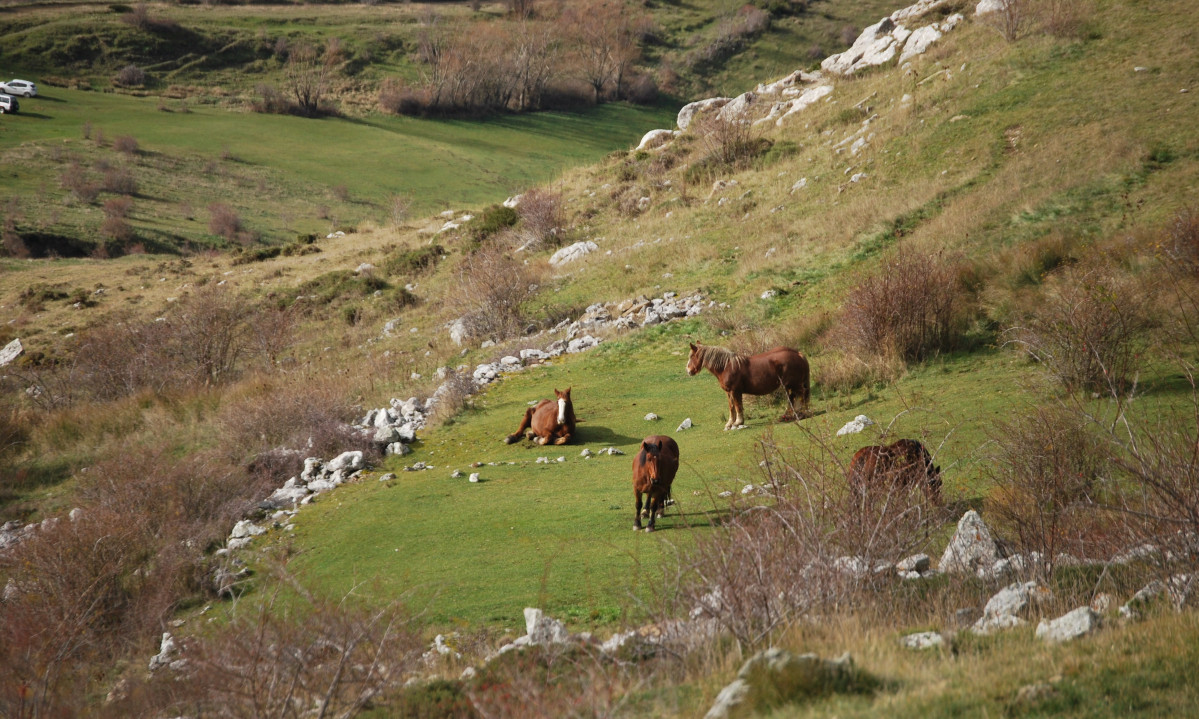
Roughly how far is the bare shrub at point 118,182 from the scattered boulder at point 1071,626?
6880 centimetres

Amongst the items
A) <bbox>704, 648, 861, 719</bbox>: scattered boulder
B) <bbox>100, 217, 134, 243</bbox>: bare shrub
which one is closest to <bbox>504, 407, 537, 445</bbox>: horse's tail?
<bbox>704, 648, 861, 719</bbox>: scattered boulder

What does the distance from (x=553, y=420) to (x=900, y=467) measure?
27.7 feet

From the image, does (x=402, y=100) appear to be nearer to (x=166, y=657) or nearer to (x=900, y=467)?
(x=166, y=657)

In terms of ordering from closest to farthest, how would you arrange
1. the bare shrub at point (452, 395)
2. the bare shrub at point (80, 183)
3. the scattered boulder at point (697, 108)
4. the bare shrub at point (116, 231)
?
the bare shrub at point (452, 395) < the bare shrub at point (116, 231) < the scattered boulder at point (697, 108) < the bare shrub at point (80, 183)

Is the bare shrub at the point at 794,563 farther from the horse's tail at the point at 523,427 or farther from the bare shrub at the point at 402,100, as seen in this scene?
the bare shrub at the point at 402,100

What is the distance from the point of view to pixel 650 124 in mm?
103438

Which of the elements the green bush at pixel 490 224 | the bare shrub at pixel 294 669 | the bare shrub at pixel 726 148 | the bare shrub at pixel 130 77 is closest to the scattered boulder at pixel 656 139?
the bare shrub at pixel 726 148

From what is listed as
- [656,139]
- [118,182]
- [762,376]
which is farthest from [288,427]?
[118,182]

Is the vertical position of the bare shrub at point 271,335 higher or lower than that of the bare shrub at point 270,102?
lower

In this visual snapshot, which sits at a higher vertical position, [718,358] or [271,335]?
[718,358]

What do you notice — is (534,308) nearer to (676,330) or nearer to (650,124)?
(676,330)

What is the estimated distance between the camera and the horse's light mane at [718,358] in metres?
15.4

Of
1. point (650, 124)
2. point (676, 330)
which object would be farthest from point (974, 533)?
point (650, 124)

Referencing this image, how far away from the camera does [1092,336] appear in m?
12.7
